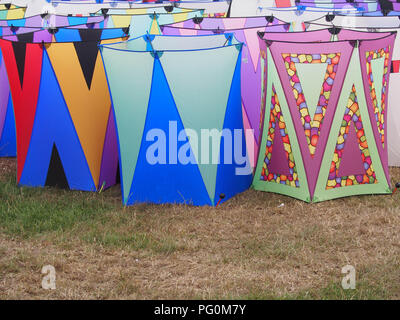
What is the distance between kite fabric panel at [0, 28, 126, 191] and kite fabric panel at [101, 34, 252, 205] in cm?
43

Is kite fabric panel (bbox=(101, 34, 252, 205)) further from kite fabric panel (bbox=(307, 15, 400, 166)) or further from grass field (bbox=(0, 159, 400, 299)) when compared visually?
kite fabric panel (bbox=(307, 15, 400, 166))

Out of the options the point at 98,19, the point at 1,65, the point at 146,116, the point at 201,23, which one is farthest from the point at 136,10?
the point at 146,116

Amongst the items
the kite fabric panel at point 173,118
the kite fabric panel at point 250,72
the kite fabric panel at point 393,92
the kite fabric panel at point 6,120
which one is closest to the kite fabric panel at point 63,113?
the kite fabric panel at point 173,118

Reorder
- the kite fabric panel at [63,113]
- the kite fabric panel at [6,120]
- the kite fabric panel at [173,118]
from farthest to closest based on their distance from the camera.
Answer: the kite fabric panel at [6,120]
the kite fabric panel at [63,113]
the kite fabric panel at [173,118]

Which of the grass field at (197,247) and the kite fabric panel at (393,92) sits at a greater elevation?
the kite fabric panel at (393,92)

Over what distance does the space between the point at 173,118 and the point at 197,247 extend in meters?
1.06

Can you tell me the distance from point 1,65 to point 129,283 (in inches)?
138

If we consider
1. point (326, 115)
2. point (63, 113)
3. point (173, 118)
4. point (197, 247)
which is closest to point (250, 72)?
point (326, 115)

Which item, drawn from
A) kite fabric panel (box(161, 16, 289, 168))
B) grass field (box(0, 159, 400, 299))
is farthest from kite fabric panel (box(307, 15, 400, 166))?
grass field (box(0, 159, 400, 299))

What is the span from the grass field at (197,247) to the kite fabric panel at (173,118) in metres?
0.18

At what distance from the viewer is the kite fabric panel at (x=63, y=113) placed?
4852 millimetres

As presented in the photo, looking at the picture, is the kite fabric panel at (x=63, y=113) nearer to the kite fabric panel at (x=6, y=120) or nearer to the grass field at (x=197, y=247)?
the grass field at (x=197, y=247)

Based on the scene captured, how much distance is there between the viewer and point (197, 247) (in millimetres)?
3898

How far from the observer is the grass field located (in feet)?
10.9
